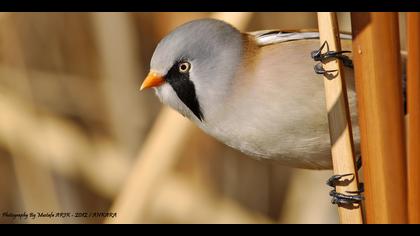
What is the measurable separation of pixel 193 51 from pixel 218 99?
0.42ft

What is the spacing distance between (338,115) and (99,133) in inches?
57.1

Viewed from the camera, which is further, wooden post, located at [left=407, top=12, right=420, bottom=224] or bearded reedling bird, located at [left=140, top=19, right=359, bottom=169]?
bearded reedling bird, located at [left=140, top=19, right=359, bottom=169]

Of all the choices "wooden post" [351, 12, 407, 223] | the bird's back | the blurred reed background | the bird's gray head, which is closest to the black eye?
the bird's gray head

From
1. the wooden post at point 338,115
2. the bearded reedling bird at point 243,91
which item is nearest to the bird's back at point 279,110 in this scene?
the bearded reedling bird at point 243,91

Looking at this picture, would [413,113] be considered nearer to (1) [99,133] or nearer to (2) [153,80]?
(2) [153,80]

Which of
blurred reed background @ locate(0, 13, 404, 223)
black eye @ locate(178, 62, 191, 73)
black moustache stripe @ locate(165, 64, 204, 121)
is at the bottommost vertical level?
blurred reed background @ locate(0, 13, 404, 223)

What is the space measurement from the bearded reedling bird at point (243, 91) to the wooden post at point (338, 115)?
1.34ft

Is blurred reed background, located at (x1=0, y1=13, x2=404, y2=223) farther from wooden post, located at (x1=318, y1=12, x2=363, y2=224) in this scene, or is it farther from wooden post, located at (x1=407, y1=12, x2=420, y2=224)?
wooden post, located at (x1=407, y1=12, x2=420, y2=224)

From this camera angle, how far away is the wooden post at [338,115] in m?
1.01

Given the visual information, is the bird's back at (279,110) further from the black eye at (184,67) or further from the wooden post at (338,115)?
the wooden post at (338,115)

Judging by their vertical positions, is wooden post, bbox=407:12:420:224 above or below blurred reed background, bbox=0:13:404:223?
above

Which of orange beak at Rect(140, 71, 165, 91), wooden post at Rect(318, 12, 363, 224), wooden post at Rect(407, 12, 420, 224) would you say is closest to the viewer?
wooden post at Rect(407, 12, 420, 224)

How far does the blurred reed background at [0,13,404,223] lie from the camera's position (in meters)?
2.17

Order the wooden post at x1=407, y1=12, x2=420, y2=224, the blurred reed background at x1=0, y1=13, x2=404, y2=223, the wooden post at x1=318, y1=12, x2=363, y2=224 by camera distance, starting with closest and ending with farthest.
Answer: the wooden post at x1=407, y1=12, x2=420, y2=224 → the wooden post at x1=318, y1=12, x2=363, y2=224 → the blurred reed background at x1=0, y1=13, x2=404, y2=223
